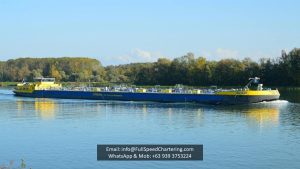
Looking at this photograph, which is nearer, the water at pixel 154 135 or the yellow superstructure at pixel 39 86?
the water at pixel 154 135

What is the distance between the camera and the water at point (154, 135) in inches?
1133

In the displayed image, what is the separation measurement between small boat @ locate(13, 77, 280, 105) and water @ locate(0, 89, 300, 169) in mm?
9202

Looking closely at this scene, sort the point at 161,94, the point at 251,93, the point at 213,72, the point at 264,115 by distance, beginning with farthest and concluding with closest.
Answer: the point at 213,72 → the point at 161,94 → the point at 251,93 → the point at 264,115

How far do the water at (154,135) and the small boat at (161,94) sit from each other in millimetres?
9202

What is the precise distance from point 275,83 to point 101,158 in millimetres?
99387

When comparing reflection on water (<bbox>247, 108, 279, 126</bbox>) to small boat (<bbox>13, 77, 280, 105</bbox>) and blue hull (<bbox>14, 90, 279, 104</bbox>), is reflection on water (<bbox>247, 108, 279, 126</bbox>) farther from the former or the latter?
small boat (<bbox>13, 77, 280, 105</bbox>)

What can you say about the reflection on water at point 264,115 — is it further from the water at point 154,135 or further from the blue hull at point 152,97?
the blue hull at point 152,97

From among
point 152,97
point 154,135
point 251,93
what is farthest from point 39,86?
point 154,135

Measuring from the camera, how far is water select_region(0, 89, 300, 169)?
28.8 meters

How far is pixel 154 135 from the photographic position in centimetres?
3891

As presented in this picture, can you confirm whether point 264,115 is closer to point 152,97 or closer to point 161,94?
point 161,94

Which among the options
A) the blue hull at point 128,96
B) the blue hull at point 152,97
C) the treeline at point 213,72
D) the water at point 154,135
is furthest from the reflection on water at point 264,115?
the treeline at point 213,72

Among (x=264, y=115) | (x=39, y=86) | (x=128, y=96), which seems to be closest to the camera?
(x=264, y=115)

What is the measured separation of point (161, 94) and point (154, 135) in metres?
39.5
